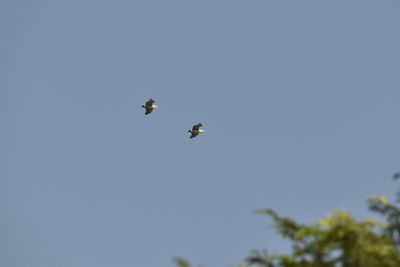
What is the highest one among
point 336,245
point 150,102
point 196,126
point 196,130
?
point 150,102

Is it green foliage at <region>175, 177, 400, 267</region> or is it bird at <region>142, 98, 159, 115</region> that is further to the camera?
bird at <region>142, 98, 159, 115</region>

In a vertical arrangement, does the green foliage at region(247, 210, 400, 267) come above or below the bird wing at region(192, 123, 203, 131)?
below

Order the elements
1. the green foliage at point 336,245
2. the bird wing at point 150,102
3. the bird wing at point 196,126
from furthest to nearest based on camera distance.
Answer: the bird wing at point 150,102 → the bird wing at point 196,126 → the green foliage at point 336,245

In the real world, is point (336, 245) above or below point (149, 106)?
below

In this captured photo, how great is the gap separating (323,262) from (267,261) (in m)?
1.19

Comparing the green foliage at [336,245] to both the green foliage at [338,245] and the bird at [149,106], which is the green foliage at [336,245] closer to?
the green foliage at [338,245]

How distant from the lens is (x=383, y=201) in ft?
49.9

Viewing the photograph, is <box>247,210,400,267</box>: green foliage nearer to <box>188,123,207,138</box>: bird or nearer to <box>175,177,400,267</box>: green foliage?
<box>175,177,400,267</box>: green foliage

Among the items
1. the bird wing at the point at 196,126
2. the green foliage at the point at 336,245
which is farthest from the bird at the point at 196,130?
the green foliage at the point at 336,245

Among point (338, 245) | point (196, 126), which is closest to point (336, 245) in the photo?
point (338, 245)

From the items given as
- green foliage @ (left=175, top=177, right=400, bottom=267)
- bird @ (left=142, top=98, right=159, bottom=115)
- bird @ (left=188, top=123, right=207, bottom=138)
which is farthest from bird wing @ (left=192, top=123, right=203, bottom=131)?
green foliage @ (left=175, top=177, right=400, bottom=267)

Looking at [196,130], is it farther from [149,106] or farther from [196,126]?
[149,106]

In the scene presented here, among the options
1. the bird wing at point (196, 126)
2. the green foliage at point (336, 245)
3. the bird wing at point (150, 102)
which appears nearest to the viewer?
the green foliage at point (336, 245)

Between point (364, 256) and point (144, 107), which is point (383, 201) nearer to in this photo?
point (364, 256)
